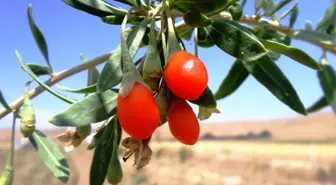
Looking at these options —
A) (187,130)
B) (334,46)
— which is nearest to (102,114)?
(187,130)

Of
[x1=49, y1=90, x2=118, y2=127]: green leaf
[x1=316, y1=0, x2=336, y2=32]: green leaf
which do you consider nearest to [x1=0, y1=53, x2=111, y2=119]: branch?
[x1=49, y1=90, x2=118, y2=127]: green leaf

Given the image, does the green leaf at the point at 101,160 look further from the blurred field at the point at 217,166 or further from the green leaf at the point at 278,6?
the blurred field at the point at 217,166

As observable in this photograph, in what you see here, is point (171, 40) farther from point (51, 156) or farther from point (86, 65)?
point (51, 156)

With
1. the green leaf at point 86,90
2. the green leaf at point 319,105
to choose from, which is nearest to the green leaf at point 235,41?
the green leaf at point 86,90

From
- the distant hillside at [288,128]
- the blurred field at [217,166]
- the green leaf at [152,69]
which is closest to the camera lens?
the green leaf at [152,69]

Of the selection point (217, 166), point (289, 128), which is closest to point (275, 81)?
point (217, 166)

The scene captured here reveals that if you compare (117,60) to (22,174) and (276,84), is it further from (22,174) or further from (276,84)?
(22,174)
